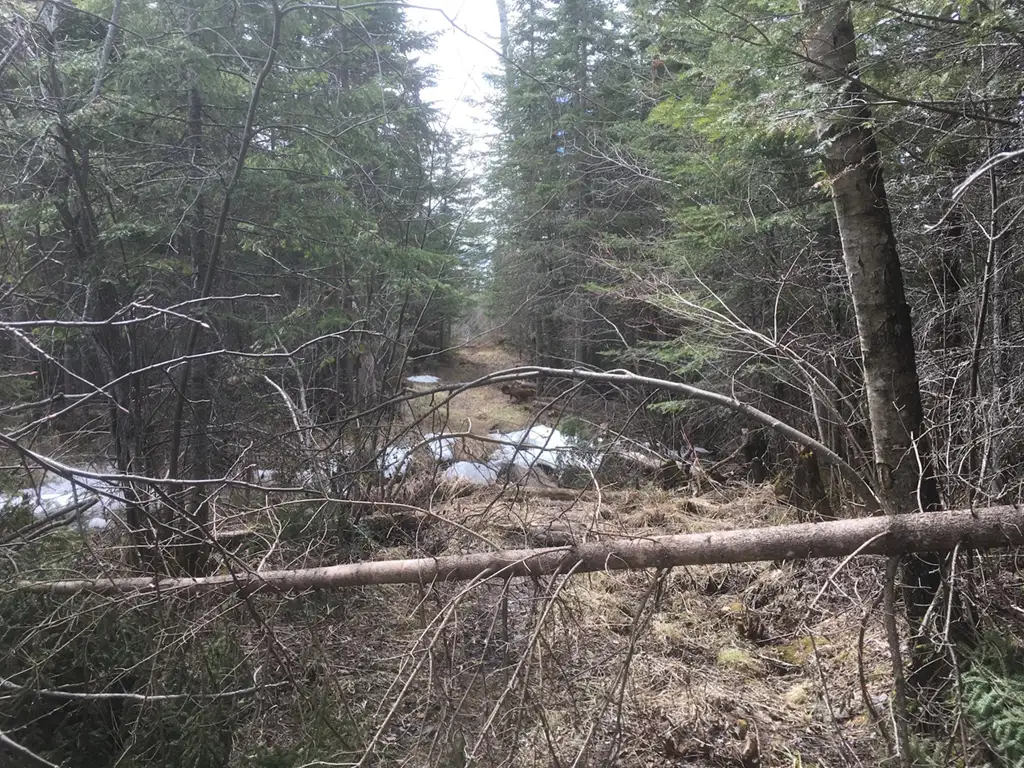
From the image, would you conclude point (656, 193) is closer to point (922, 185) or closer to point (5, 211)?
point (922, 185)

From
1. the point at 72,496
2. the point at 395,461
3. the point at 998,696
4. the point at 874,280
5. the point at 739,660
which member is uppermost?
the point at 874,280

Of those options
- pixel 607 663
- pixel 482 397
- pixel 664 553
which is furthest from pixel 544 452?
pixel 482 397

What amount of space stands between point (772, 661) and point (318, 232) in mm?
5510

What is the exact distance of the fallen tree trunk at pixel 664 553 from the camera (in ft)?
7.90

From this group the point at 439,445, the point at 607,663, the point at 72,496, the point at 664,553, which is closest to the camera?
the point at 664,553

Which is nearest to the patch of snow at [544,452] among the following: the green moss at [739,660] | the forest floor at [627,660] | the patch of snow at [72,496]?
the forest floor at [627,660]

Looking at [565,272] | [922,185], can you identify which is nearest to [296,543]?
[922,185]

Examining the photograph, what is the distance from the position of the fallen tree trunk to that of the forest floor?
0.38 ft

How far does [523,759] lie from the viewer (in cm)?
291

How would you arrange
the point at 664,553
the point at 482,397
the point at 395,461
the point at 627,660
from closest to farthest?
the point at 627,660 < the point at 664,553 < the point at 395,461 < the point at 482,397

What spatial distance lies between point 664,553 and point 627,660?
0.51 metres

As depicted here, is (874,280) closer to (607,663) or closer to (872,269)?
(872,269)

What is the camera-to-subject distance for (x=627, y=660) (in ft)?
7.95

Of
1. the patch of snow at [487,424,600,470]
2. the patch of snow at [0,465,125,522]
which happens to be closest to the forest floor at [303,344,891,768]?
the patch of snow at [487,424,600,470]
